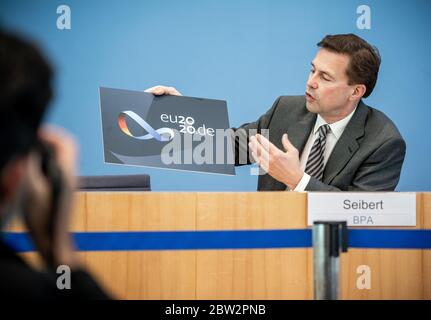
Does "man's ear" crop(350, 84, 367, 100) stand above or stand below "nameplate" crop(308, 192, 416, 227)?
above

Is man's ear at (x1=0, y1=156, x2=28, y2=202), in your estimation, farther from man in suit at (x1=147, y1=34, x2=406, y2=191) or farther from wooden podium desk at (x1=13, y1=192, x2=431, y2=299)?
man in suit at (x1=147, y1=34, x2=406, y2=191)

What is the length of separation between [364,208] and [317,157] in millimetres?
753

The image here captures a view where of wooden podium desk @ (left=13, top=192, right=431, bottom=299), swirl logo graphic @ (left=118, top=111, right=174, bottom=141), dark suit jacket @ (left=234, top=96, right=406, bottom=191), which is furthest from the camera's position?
dark suit jacket @ (left=234, top=96, right=406, bottom=191)

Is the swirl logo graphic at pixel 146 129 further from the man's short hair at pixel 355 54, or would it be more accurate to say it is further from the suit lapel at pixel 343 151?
the man's short hair at pixel 355 54

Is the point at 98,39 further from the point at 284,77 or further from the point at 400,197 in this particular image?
the point at 400,197

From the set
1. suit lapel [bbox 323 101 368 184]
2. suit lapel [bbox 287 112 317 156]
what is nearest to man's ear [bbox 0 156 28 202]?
suit lapel [bbox 323 101 368 184]

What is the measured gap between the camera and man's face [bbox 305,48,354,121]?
10.8 ft

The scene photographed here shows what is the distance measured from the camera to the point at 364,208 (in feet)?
8.05

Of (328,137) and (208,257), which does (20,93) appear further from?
(328,137)

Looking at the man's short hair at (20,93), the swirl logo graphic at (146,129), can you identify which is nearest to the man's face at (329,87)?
the swirl logo graphic at (146,129)

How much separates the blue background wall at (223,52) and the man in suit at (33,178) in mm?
3326

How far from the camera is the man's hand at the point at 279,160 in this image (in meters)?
2.95

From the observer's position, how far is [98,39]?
13.9 ft

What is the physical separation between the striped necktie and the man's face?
0.32 ft
